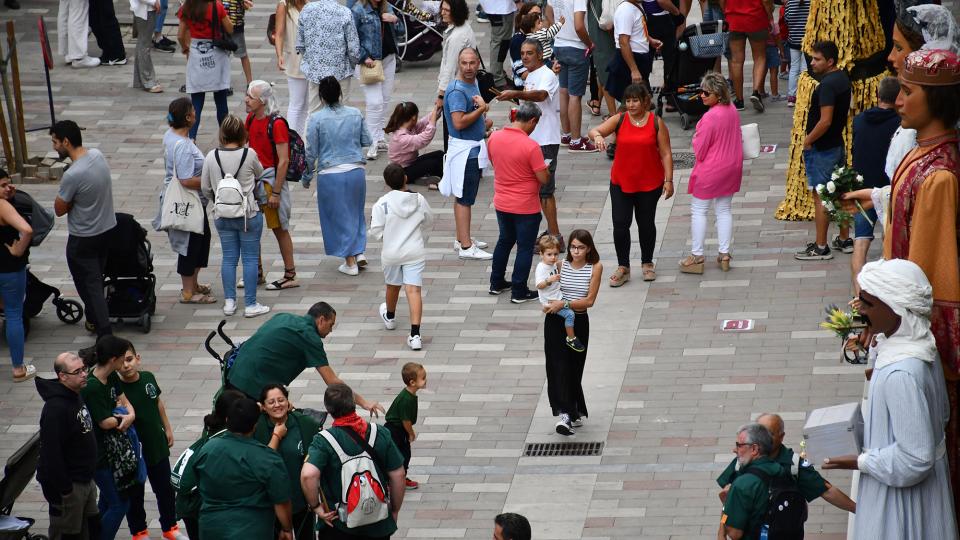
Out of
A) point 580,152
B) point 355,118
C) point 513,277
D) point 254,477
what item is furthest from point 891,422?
point 580,152

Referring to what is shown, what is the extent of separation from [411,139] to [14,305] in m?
4.69

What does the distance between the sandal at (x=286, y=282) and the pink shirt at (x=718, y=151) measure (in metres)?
3.70

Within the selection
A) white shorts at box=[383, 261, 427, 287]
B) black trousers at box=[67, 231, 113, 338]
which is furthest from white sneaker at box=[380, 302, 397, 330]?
black trousers at box=[67, 231, 113, 338]

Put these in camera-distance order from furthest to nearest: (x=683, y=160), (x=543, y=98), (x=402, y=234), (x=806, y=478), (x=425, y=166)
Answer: (x=683, y=160) → (x=425, y=166) → (x=543, y=98) → (x=402, y=234) → (x=806, y=478)

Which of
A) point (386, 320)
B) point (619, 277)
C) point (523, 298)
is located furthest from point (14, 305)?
point (619, 277)

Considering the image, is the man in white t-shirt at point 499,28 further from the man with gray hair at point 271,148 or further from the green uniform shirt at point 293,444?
the green uniform shirt at point 293,444

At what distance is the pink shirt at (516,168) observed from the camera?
13.1 m

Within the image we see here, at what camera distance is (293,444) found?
875cm

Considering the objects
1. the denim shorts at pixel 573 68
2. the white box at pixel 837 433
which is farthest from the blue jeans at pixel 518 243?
the white box at pixel 837 433

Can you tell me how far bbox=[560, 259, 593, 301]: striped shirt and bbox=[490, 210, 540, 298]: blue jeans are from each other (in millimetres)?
2311

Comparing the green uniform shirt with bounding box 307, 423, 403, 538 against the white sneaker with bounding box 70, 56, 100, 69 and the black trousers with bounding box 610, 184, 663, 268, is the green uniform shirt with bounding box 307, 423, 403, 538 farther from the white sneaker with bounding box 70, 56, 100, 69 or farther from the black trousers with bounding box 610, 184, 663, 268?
the white sneaker with bounding box 70, 56, 100, 69

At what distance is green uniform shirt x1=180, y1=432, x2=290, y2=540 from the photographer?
8000 millimetres

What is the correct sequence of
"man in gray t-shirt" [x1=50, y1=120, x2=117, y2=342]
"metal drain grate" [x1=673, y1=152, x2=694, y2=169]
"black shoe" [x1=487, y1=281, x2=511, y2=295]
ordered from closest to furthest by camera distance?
"man in gray t-shirt" [x1=50, y1=120, x2=117, y2=342], "black shoe" [x1=487, y1=281, x2=511, y2=295], "metal drain grate" [x1=673, y1=152, x2=694, y2=169]

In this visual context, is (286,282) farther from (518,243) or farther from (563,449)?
(563,449)
